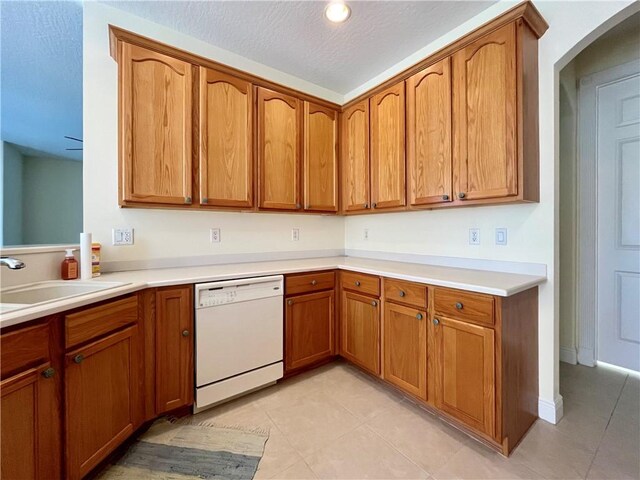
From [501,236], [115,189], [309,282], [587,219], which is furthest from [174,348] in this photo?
[587,219]

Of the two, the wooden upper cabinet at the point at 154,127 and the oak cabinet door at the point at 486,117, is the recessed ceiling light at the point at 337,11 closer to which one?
the oak cabinet door at the point at 486,117

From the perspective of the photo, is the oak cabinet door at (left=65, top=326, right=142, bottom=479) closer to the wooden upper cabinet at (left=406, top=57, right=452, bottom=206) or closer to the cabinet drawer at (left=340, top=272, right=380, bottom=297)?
the cabinet drawer at (left=340, top=272, right=380, bottom=297)

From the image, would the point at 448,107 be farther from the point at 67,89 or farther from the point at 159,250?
the point at 67,89

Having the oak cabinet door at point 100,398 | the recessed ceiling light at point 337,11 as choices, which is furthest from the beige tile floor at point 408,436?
the recessed ceiling light at point 337,11

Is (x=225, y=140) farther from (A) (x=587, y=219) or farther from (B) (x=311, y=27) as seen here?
(A) (x=587, y=219)

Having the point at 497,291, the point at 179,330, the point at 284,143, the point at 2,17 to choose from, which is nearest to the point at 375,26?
the point at 284,143

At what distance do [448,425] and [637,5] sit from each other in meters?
2.48

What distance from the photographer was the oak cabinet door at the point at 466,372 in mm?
1388

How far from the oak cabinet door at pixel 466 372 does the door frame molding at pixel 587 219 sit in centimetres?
167

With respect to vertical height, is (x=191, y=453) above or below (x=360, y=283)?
below

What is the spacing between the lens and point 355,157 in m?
2.58

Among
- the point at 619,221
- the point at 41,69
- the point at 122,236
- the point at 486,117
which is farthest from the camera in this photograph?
the point at 41,69

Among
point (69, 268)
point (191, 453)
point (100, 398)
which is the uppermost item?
point (69, 268)

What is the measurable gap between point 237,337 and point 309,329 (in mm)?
575
